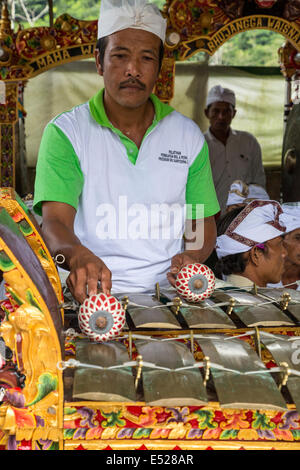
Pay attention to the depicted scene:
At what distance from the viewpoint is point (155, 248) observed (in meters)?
1.95

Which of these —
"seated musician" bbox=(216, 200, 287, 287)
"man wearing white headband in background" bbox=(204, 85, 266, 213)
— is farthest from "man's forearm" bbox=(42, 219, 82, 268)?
"man wearing white headband in background" bbox=(204, 85, 266, 213)

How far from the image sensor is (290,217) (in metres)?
2.70

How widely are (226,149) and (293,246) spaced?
2.63 m

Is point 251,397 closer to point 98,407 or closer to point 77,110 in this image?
point 98,407

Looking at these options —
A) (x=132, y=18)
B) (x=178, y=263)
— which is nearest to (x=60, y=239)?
(x=178, y=263)

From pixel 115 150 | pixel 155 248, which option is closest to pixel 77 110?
pixel 115 150

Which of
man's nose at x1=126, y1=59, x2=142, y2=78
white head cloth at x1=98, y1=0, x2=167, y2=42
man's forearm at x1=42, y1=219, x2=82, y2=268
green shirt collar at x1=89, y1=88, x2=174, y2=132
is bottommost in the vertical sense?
man's forearm at x1=42, y1=219, x2=82, y2=268

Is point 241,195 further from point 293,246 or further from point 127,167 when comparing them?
point 127,167

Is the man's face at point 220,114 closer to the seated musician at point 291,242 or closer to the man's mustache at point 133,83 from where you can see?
the seated musician at point 291,242

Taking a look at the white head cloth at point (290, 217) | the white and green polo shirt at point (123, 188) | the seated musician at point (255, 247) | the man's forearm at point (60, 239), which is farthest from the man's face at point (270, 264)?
the man's forearm at point (60, 239)

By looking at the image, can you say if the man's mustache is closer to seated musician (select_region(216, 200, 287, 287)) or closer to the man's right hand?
the man's right hand

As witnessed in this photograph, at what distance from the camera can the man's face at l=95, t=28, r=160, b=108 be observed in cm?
182

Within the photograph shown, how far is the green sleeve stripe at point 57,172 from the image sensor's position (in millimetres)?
1762

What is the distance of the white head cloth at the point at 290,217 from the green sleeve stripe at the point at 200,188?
0.76 m
